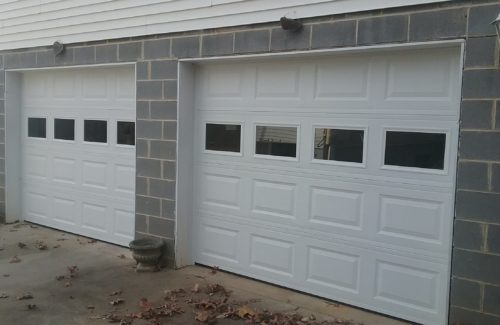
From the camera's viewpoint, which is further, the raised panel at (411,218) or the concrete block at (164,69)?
the concrete block at (164,69)

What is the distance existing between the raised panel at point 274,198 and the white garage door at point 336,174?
0.04ft

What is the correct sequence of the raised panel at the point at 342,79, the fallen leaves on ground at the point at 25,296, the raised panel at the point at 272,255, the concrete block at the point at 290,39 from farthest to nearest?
the raised panel at the point at 272,255
the fallen leaves on ground at the point at 25,296
the concrete block at the point at 290,39
the raised panel at the point at 342,79

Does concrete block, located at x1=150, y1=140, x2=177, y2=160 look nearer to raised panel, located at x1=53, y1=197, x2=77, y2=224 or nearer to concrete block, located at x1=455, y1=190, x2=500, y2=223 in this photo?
raised panel, located at x1=53, y1=197, x2=77, y2=224

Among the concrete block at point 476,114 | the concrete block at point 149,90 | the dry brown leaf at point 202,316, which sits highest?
the concrete block at point 149,90

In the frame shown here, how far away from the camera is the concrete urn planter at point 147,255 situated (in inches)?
217

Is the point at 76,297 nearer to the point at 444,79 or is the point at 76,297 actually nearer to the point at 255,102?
the point at 255,102

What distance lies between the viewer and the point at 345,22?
433cm

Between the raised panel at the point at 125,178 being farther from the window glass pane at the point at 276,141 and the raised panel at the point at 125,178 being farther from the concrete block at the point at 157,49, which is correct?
the window glass pane at the point at 276,141

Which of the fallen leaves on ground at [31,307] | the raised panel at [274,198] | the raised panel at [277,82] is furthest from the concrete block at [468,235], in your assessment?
the fallen leaves on ground at [31,307]

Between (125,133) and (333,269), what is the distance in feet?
10.8

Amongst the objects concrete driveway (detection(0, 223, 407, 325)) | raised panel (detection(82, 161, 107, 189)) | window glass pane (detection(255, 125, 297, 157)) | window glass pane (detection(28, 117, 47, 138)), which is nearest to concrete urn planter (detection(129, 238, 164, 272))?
concrete driveway (detection(0, 223, 407, 325))

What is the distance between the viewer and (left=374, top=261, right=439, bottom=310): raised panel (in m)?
4.18

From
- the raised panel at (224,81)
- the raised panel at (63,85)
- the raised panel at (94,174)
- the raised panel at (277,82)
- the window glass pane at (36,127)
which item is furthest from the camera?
the window glass pane at (36,127)

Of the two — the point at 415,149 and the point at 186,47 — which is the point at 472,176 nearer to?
the point at 415,149
